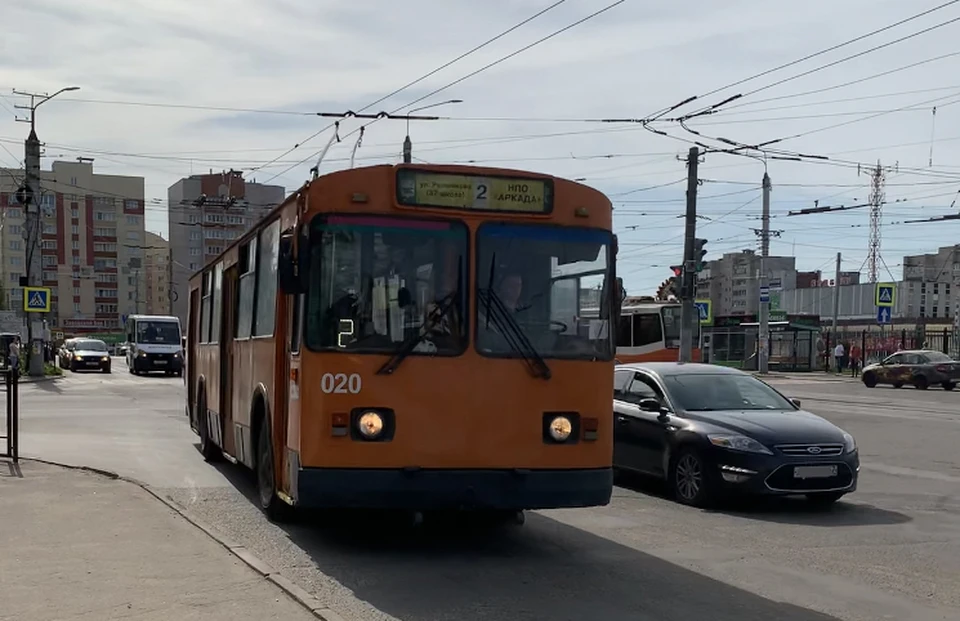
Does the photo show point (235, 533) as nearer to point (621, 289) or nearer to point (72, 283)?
point (621, 289)

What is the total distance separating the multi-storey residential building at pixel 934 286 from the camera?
93625mm

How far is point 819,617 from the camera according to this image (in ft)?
21.4

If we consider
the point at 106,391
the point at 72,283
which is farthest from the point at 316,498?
the point at 72,283

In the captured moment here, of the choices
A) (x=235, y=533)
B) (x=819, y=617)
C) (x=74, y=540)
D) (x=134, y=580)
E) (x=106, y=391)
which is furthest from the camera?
(x=106, y=391)

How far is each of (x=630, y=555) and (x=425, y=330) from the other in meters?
2.34

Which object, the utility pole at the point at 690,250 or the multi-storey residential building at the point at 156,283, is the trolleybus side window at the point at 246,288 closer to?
the utility pole at the point at 690,250

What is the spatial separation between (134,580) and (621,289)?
162 inches

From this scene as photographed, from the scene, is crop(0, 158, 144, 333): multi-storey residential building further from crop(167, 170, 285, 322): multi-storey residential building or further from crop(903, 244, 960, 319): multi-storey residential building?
crop(903, 244, 960, 319): multi-storey residential building

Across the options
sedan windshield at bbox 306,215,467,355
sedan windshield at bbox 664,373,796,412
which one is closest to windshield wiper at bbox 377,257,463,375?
sedan windshield at bbox 306,215,467,355

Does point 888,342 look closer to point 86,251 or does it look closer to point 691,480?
point 691,480

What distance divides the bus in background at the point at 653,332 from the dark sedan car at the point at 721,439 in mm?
28490

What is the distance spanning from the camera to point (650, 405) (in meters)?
11.9

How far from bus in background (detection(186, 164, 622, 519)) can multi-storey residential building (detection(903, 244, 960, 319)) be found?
8593 cm

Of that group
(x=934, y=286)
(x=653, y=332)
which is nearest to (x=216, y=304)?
(x=653, y=332)
